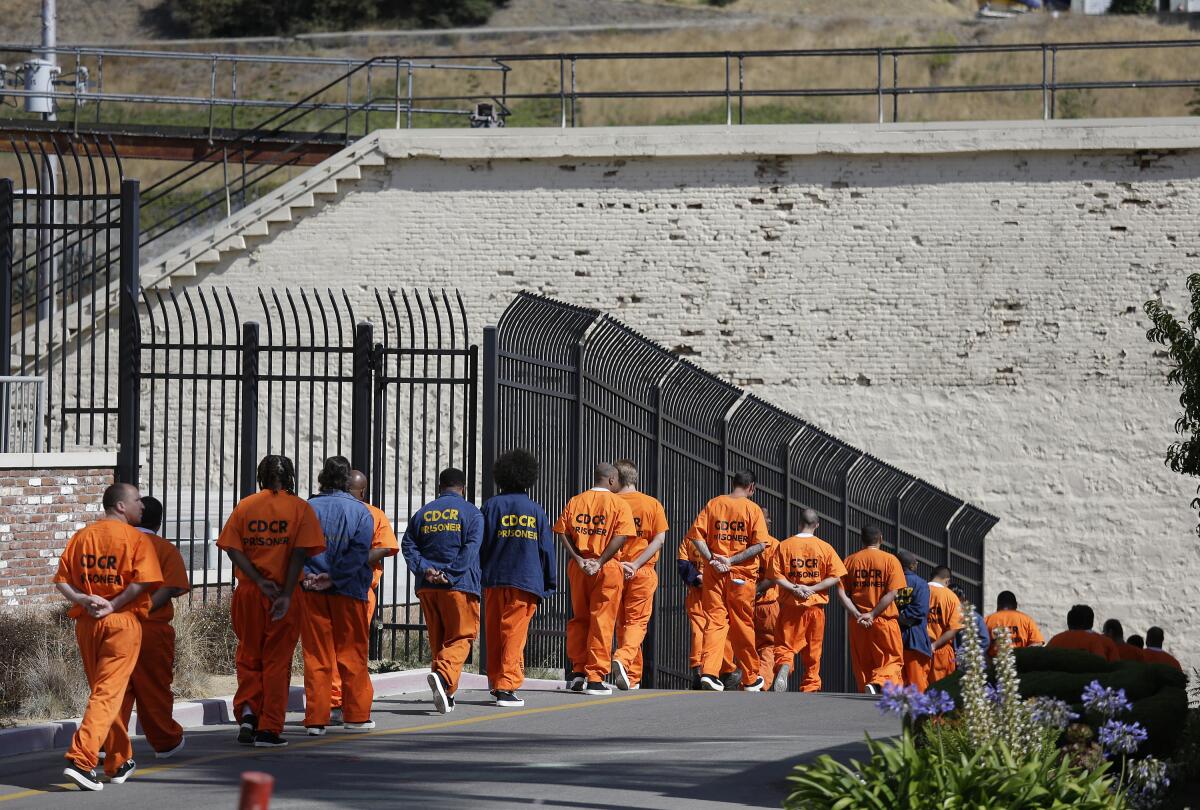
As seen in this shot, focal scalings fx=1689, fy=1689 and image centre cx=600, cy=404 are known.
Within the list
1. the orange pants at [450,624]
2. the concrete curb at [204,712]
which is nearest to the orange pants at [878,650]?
the concrete curb at [204,712]

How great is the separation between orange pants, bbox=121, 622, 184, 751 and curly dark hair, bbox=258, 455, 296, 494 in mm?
992

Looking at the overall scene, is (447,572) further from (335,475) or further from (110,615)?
(110,615)

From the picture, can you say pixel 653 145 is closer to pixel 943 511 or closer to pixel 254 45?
pixel 943 511

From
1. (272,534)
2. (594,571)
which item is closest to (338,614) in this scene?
(272,534)

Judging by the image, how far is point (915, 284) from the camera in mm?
24703

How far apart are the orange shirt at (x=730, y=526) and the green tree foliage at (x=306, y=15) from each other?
1814 inches

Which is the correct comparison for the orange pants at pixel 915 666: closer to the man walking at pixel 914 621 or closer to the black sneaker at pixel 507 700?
the man walking at pixel 914 621

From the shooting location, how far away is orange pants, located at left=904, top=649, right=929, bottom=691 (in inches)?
639

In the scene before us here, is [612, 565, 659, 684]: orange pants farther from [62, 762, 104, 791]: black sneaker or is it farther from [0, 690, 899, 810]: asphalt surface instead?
[62, 762, 104, 791]: black sneaker

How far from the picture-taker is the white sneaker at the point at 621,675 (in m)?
12.9

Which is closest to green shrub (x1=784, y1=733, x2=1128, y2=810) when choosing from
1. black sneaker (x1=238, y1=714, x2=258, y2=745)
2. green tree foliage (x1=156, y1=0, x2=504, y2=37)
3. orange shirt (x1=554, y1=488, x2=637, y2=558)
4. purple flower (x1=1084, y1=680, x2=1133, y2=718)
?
purple flower (x1=1084, y1=680, x2=1133, y2=718)

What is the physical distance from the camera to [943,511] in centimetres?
2356

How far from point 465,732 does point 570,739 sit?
27.6 inches

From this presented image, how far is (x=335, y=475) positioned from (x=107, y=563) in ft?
6.35
